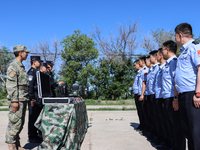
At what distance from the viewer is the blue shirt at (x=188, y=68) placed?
9.16 feet

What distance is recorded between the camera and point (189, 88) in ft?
9.26

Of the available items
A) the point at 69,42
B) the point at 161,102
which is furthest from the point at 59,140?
the point at 69,42

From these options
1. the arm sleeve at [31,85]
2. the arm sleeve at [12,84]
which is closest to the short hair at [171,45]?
the arm sleeve at [12,84]

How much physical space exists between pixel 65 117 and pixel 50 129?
352 mm

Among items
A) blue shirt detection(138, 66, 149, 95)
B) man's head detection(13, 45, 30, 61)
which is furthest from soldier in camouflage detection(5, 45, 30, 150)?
blue shirt detection(138, 66, 149, 95)

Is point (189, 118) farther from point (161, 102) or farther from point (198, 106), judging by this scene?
point (161, 102)

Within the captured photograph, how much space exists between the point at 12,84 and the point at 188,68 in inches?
115

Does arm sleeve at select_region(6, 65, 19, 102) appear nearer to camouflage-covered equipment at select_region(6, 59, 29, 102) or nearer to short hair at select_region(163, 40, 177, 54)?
camouflage-covered equipment at select_region(6, 59, 29, 102)

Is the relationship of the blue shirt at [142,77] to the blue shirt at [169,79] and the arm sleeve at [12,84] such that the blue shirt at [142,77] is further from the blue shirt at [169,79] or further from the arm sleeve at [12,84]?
the arm sleeve at [12,84]

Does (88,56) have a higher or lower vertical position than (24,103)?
higher

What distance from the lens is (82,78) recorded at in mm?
27562

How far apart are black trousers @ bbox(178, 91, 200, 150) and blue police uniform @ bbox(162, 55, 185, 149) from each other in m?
0.76

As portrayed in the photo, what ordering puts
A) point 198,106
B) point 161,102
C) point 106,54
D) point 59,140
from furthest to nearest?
1. point 106,54
2. point 161,102
3. point 59,140
4. point 198,106

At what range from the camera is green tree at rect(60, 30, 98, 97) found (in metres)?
27.6
